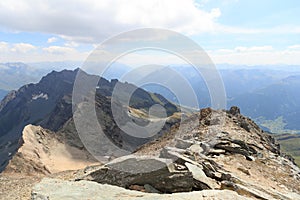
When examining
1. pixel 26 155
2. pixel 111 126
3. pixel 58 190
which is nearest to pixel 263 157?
pixel 58 190

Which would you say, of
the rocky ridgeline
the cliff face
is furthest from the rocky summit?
the cliff face

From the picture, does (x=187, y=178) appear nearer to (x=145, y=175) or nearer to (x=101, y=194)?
(x=145, y=175)

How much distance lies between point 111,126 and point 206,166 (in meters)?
97.2

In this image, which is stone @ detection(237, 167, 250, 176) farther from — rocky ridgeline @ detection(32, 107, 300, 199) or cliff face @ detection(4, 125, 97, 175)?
cliff face @ detection(4, 125, 97, 175)

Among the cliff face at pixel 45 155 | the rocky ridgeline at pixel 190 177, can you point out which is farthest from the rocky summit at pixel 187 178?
the cliff face at pixel 45 155

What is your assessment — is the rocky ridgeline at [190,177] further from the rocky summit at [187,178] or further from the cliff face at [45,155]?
the cliff face at [45,155]

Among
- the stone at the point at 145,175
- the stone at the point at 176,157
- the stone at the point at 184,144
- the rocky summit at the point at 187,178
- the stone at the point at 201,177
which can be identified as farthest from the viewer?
the stone at the point at 184,144

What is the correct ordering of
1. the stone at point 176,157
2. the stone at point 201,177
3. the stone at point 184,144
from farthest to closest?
the stone at point 184,144 < the stone at point 176,157 < the stone at point 201,177

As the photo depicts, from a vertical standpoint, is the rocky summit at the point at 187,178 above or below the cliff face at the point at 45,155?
above

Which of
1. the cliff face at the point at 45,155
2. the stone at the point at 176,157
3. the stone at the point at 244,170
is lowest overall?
the cliff face at the point at 45,155

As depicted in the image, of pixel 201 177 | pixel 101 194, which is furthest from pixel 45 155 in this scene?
pixel 101 194

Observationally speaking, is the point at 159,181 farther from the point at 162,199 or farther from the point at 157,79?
the point at 157,79

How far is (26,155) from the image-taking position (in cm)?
7000

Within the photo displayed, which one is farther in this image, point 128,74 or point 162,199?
point 128,74
